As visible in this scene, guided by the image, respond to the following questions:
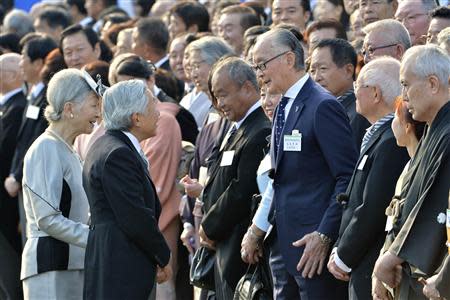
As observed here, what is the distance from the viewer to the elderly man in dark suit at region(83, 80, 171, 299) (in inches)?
272

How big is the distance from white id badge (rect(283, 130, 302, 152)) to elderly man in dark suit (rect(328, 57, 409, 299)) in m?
0.48

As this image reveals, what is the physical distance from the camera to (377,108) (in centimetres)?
650

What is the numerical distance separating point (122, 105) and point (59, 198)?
0.85 meters

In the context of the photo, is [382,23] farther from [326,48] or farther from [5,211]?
[5,211]

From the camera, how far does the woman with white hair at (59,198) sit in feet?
24.6

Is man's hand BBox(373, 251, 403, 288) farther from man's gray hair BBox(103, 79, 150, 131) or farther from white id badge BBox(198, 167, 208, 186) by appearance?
white id badge BBox(198, 167, 208, 186)

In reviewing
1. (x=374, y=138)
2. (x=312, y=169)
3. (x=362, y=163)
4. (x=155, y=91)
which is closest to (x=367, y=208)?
(x=362, y=163)

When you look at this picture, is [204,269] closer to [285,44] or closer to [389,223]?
[285,44]

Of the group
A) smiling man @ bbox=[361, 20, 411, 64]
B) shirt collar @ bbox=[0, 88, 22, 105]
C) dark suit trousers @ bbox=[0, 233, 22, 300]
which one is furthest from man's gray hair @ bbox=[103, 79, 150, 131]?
shirt collar @ bbox=[0, 88, 22, 105]

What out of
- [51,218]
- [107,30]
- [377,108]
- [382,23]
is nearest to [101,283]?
[51,218]

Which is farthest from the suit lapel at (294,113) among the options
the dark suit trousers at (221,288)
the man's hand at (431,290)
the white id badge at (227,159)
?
the man's hand at (431,290)

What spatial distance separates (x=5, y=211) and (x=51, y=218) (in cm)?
344

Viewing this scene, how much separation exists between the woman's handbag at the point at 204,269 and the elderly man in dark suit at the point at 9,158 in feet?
8.95

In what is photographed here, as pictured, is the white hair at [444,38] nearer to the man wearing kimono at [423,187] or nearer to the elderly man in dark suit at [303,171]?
the elderly man in dark suit at [303,171]
